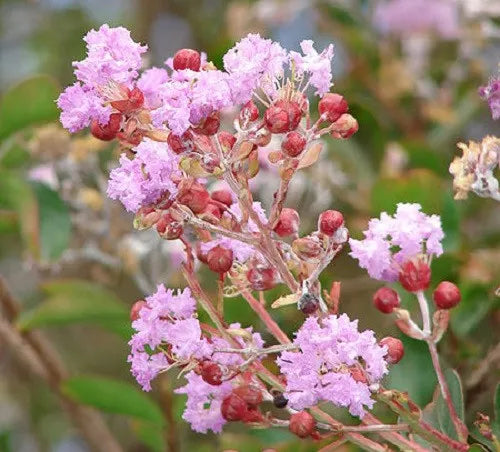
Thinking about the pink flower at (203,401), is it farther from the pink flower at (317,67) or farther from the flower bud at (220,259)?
the pink flower at (317,67)

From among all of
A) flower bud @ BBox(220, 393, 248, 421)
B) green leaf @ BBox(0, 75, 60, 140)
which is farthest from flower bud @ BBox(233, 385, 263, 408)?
green leaf @ BBox(0, 75, 60, 140)

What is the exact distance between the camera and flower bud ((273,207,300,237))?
698 millimetres

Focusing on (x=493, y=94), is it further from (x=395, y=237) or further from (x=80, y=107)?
(x=80, y=107)

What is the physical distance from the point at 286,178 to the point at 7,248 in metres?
1.93

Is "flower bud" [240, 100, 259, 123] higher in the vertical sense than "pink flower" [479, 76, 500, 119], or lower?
higher

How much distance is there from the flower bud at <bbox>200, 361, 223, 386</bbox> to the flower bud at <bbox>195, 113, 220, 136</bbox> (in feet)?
0.53

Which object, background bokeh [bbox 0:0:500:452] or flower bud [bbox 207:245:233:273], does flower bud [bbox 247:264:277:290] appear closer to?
flower bud [bbox 207:245:233:273]

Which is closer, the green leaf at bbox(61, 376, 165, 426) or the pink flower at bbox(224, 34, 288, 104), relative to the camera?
the pink flower at bbox(224, 34, 288, 104)

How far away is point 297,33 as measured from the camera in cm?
225

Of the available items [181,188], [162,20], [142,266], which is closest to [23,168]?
[142,266]

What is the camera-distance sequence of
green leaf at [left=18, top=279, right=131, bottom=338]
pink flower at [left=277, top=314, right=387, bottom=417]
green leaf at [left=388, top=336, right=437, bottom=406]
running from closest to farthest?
1. pink flower at [left=277, top=314, right=387, bottom=417]
2. green leaf at [left=388, top=336, right=437, bottom=406]
3. green leaf at [left=18, top=279, right=131, bottom=338]

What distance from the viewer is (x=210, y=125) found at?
2.06 feet

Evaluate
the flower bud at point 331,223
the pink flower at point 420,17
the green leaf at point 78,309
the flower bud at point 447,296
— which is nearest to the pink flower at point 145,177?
the flower bud at point 331,223

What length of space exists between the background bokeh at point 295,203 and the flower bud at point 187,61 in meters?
0.43
